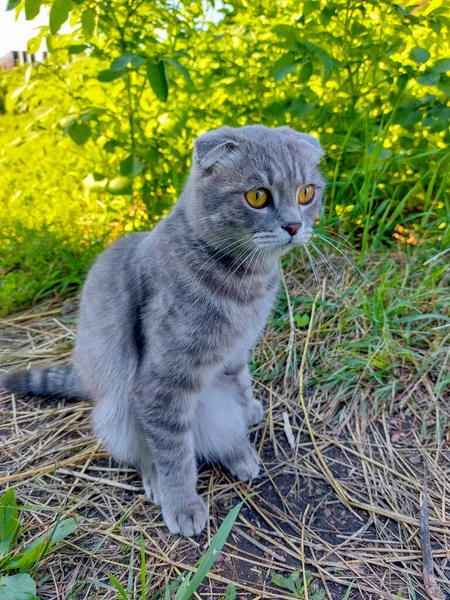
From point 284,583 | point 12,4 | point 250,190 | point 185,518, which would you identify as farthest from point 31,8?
point 284,583

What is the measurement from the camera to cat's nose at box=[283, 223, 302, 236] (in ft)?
4.09

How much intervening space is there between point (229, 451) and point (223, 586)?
16.4 inches

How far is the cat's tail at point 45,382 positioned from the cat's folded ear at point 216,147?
3.19 feet

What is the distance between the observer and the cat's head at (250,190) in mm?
1259

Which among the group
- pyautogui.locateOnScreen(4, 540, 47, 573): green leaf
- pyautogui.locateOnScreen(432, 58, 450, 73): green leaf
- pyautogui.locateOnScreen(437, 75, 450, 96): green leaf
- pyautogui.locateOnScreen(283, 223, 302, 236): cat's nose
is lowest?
pyautogui.locateOnScreen(4, 540, 47, 573): green leaf

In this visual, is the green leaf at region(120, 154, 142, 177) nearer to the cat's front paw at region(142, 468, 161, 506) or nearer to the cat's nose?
the cat's nose

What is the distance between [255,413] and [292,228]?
2.50 ft

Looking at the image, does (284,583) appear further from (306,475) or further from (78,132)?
(78,132)

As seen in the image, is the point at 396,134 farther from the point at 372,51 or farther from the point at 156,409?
the point at 156,409

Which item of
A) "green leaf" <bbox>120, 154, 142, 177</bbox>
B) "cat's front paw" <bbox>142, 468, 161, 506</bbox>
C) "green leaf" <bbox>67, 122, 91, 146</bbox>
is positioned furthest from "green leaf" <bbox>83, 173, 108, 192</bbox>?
"cat's front paw" <bbox>142, 468, 161, 506</bbox>

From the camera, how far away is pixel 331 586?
3.84 ft

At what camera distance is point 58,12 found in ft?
4.98

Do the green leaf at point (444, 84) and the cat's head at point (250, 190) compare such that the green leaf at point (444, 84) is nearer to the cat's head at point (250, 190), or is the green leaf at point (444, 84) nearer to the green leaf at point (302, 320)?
the cat's head at point (250, 190)

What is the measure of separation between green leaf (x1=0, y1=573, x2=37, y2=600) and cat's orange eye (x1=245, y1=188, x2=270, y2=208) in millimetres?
1094
